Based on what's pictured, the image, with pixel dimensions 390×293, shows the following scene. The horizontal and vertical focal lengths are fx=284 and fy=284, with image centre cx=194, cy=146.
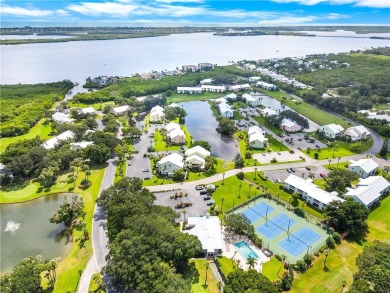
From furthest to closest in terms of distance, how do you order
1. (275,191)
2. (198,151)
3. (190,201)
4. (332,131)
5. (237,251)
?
(332,131)
(198,151)
(275,191)
(190,201)
(237,251)

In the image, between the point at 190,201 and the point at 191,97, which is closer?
the point at 190,201

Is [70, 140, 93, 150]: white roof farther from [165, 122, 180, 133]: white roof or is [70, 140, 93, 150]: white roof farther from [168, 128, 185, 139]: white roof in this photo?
[165, 122, 180, 133]: white roof

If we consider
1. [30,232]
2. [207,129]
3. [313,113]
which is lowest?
[313,113]

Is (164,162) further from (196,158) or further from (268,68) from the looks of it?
(268,68)

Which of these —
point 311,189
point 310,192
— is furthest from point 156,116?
point 310,192

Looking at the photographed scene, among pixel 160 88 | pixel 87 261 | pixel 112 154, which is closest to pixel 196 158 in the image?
pixel 112 154

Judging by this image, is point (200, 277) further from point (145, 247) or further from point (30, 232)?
point (30, 232)
